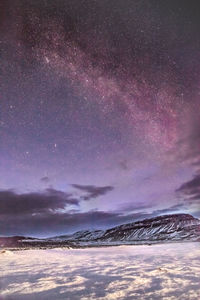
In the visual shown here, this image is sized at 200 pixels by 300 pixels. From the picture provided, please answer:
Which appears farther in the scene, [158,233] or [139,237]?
[158,233]

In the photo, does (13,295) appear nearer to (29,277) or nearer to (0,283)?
(0,283)

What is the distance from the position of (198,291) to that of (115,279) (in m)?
1.60

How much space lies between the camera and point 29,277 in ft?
16.8

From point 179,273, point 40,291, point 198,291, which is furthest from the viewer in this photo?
point 179,273

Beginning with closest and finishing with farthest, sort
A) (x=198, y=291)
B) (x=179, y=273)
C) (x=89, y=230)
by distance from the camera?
1. (x=198, y=291)
2. (x=179, y=273)
3. (x=89, y=230)

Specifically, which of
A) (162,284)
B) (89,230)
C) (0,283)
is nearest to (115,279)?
(162,284)

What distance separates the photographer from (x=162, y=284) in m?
4.12

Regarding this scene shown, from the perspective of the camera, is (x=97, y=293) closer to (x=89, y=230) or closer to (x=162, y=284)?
(x=162, y=284)

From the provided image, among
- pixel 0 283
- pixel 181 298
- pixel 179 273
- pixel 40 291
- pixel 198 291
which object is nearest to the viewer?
pixel 181 298

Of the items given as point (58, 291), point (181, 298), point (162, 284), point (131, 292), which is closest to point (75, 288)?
point (58, 291)

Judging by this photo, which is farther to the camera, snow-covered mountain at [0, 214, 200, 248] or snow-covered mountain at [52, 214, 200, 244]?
snow-covered mountain at [52, 214, 200, 244]

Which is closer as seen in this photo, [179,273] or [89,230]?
[179,273]

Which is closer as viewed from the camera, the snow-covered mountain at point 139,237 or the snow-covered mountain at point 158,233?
the snow-covered mountain at point 139,237

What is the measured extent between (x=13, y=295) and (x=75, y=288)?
3.07 feet
